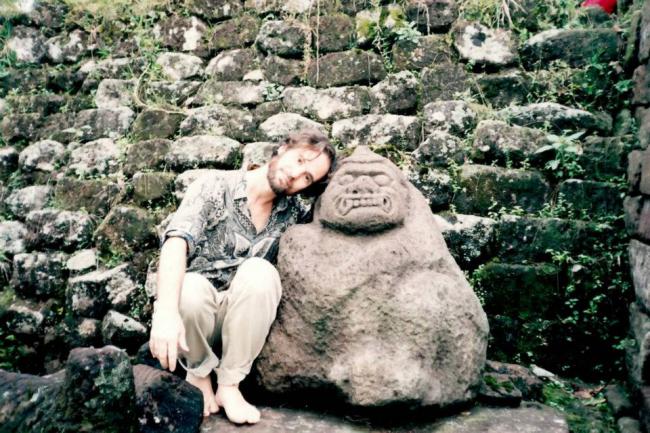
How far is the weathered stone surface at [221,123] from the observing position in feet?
13.6

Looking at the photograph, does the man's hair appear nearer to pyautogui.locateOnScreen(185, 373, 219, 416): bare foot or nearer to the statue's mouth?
the statue's mouth

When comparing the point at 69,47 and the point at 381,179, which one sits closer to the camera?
the point at 381,179

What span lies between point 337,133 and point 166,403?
7.44 ft

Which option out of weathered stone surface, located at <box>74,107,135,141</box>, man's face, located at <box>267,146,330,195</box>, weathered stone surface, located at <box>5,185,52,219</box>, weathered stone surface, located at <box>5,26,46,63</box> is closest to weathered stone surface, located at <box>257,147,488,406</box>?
man's face, located at <box>267,146,330,195</box>

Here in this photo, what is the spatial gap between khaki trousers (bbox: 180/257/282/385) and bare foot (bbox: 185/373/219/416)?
3cm

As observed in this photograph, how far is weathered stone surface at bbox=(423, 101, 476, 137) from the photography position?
151 inches

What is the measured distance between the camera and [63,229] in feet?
12.8

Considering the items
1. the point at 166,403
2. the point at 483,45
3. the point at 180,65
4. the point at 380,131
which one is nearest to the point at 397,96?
the point at 380,131

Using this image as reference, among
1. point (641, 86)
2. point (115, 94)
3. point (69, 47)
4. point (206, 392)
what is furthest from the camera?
point (69, 47)

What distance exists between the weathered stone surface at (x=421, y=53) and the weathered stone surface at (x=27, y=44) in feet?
10.4

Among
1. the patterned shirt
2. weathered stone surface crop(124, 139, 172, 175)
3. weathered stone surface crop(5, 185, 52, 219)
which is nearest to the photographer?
the patterned shirt

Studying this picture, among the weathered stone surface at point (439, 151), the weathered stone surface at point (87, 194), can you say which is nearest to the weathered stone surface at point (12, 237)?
the weathered stone surface at point (87, 194)

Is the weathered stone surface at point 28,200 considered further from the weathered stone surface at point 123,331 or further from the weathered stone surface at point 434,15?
the weathered stone surface at point 434,15

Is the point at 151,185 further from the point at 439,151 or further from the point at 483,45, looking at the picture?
the point at 483,45
